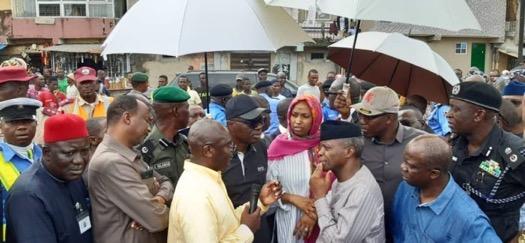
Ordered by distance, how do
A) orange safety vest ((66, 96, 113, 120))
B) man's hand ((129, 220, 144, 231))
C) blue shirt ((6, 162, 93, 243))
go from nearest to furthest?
blue shirt ((6, 162, 93, 243)), man's hand ((129, 220, 144, 231)), orange safety vest ((66, 96, 113, 120))

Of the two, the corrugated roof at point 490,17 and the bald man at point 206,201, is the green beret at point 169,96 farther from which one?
the corrugated roof at point 490,17

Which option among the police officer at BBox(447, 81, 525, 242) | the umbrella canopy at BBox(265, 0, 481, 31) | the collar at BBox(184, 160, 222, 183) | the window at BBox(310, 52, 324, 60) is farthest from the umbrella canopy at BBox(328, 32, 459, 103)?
the window at BBox(310, 52, 324, 60)

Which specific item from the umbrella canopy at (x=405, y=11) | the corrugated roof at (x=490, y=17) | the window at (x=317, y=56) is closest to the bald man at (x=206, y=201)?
the umbrella canopy at (x=405, y=11)

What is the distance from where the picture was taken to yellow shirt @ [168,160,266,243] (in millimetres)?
2703

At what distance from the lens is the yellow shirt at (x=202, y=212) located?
2.70 meters

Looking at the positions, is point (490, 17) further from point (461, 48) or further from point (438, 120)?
point (438, 120)

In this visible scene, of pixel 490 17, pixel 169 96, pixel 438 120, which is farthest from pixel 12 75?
pixel 490 17

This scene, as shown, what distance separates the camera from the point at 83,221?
9.38ft

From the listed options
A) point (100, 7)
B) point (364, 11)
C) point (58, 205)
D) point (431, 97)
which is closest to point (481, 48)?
point (100, 7)

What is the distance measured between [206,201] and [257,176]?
111 cm

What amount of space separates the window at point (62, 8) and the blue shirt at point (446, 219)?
23.9 m

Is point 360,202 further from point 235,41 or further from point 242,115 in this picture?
point 235,41

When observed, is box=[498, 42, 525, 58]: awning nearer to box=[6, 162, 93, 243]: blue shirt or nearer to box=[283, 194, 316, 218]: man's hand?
box=[283, 194, 316, 218]: man's hand

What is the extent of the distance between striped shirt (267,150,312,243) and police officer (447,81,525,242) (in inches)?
43.1
